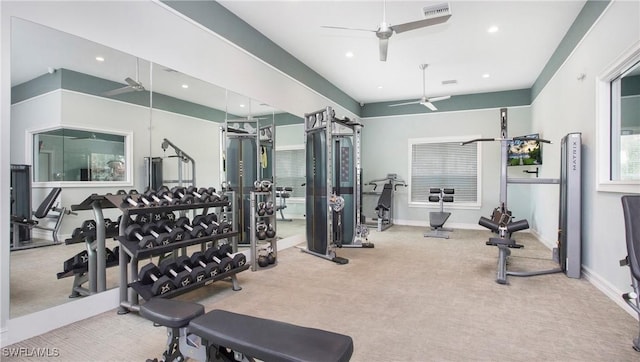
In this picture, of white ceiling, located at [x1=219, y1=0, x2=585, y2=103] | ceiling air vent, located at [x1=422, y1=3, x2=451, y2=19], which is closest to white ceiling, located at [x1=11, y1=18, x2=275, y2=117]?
white ceiling, located at [x1=219, y1=0, x2=585, y2=103]

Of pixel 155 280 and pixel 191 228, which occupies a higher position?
pixel 191 228

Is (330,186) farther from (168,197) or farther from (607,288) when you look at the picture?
(607,288)

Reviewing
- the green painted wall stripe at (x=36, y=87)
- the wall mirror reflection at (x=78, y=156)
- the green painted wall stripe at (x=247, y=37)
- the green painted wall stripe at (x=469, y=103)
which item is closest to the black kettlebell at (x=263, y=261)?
the wall mirror reflection at (x=78, y=156)

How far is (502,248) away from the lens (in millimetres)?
3484

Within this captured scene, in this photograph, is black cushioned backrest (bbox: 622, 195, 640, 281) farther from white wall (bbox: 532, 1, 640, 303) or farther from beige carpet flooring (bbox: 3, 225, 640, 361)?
white wall (bbox: 532, 1, 640, 303)

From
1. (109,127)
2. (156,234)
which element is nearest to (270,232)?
(156,234)

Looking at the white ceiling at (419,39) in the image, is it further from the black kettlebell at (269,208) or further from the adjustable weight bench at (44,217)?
the adjustable weight bench at (44,217)

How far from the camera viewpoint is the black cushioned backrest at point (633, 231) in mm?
1835

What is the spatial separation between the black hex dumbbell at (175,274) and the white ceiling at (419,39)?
9.82 ft

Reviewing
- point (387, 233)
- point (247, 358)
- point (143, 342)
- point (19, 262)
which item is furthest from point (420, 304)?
point (387, 233)

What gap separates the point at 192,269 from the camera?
2.75 m

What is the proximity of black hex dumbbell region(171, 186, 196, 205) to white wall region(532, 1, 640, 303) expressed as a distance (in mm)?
3700

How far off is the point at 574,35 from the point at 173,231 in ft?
17.1

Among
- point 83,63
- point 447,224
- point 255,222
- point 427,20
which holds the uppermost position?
point 427,20
